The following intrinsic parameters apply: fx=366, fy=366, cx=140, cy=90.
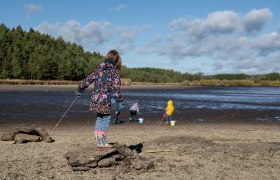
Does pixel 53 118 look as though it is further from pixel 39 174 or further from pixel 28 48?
pixel 28 48

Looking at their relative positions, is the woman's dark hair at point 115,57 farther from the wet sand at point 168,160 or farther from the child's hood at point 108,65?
the wet sand at point 168,160

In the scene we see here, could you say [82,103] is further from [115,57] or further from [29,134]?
[115,57]

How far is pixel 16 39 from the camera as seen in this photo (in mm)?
138500

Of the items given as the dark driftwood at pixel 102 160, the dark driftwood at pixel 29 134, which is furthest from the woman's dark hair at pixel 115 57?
the dark driftwood at pixel 29 134

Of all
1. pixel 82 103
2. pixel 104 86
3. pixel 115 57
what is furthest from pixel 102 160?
pixel 82 103

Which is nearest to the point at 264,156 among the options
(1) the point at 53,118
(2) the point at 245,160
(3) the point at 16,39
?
(2) the point at 245,160

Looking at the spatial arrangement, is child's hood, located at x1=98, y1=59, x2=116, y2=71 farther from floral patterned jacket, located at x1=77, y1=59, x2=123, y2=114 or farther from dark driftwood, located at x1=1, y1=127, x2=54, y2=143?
dark driftwood, located at x1=1, y1=127, x2=54, y2=143

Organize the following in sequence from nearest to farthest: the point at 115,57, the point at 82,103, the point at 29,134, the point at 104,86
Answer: the point at 104,86 → the point at 115,57 → the point at 29,134 → the point at 82,103

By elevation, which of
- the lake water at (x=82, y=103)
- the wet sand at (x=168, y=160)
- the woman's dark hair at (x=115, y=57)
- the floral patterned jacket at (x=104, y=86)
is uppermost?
the woman's dark hair at (x=115, y=57)

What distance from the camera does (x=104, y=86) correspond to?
838 centimetres

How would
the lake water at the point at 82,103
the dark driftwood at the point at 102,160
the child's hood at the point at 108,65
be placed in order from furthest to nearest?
the lake water at the point at 82,103
the child's hood at the point at 108,65
the dark driftwood at the point at 102,160

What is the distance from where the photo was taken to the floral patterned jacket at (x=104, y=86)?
27.3 feet

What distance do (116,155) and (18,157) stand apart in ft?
8.94

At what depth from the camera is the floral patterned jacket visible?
8328mm
